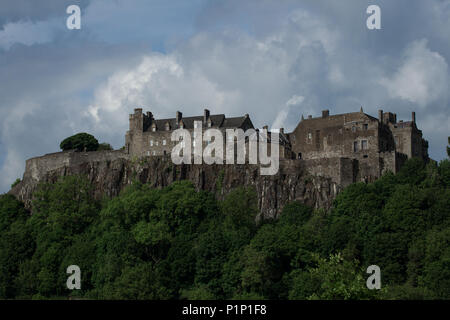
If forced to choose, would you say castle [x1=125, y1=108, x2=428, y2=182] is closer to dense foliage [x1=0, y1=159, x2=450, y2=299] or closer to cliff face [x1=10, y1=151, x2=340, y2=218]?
cliff face [x1=10, y1=151, x2=340, y2=218]

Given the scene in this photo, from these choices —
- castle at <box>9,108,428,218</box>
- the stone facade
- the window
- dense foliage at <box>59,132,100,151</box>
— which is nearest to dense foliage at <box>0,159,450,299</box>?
castle at <box>9,108,428,218</box>

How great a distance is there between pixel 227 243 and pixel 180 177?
1464 cm

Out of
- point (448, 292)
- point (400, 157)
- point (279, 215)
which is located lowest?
point (448, 292)

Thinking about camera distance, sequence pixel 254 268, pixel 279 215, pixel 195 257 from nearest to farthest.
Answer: pixel 254 268, pixel 195 257, pixel 279 215

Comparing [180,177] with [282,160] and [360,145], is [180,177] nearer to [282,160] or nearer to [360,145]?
[282,160]

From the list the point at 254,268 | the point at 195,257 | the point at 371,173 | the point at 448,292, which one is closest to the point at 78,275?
the point at 195,257

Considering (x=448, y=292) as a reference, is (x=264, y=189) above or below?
above

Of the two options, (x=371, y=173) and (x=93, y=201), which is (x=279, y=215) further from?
(x=93, y=201)

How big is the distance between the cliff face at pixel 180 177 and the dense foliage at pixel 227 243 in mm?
1869

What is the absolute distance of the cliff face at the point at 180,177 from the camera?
247 feet

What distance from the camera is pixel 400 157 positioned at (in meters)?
73.8

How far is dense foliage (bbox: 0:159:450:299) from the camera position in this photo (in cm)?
6284
